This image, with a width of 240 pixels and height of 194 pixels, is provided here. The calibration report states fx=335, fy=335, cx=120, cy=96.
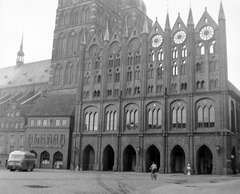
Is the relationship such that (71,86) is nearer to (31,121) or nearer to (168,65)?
(31,121)

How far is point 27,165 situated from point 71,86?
3022 cm

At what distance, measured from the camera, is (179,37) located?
190 feet

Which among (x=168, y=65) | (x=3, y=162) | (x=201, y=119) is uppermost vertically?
(x=168, y=65)

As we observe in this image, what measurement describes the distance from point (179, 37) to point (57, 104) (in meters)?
31.5

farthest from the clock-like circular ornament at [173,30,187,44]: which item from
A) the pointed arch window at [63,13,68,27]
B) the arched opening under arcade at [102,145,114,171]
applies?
the pointed arch window at [63,13,68,27]

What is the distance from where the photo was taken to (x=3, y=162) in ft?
266

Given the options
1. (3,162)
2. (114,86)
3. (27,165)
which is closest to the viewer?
(27,165)

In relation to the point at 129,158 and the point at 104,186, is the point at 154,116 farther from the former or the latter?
the point at 104,186

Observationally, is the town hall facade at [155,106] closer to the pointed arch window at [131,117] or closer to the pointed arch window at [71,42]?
the pointed arch window at [131,117]

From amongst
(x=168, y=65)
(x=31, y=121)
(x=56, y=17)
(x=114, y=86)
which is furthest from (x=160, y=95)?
(x=56, y=17)

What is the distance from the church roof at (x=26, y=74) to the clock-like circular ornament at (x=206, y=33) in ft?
173

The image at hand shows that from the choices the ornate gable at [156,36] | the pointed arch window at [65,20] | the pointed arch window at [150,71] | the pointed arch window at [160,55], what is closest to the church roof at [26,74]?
the pointed arch window at [65,20]

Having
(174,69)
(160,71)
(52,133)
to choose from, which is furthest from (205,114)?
(52,133)

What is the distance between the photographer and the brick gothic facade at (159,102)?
5241 centimetres
